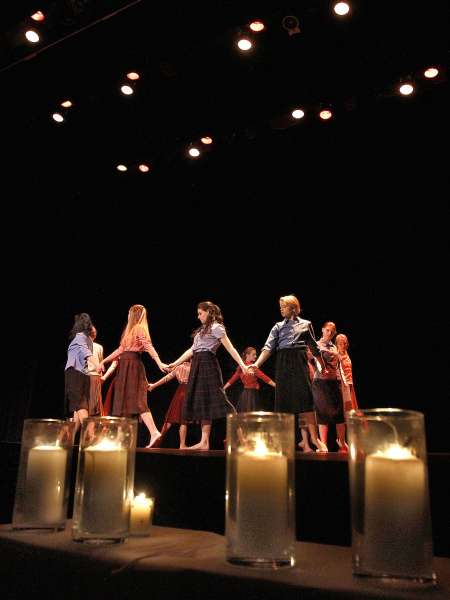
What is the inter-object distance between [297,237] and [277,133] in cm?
174

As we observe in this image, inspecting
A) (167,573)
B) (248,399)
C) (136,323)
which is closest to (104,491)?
(167,573)

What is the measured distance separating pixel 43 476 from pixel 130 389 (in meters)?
4.58

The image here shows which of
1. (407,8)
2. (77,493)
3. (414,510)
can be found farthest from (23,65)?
(414,510)

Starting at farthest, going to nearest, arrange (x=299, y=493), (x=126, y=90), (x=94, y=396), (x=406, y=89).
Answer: (x=94, y=396) → (x=126, y=90) → (x=406, y=89) → (x=299, y=493)

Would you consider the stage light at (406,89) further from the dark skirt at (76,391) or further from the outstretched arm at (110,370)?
the dark skirt at (76,391)

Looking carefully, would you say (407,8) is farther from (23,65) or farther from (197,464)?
(197,464)

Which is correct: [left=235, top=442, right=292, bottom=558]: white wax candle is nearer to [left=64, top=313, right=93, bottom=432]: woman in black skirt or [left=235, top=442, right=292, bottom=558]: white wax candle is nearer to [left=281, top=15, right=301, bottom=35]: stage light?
[left=281, top=15, right=301, bottom=35]: stage light

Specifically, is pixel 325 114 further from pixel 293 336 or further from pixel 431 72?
pixel 293 336

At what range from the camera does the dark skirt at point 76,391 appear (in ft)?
19.1

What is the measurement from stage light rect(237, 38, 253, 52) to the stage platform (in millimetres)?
4493

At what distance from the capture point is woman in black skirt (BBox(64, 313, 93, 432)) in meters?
5.86

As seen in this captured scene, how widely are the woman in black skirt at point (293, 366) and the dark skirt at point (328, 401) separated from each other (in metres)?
0.76

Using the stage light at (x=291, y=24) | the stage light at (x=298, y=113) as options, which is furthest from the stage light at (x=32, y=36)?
the stage light at (x=298, y=113)

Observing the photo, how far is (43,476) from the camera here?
1.05 meters
